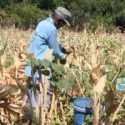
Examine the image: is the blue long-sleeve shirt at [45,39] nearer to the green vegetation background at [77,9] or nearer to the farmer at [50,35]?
the farmer at [50,35]

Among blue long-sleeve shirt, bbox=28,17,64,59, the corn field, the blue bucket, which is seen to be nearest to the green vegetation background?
blue long-sleeve shirt, bbox=28,17,64,59

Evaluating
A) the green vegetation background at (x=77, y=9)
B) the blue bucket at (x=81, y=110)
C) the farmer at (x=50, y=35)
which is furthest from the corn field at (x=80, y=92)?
the green vegetation background at (x=77, y=9)

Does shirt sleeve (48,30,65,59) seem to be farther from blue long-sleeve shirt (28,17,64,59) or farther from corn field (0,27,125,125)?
corn field (0,27,125,125)

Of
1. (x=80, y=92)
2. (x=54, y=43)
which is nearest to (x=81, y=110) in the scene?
(x=80, y=92)

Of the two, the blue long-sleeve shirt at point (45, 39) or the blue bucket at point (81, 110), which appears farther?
the blue long-sleeve shirt at point (45, 39)

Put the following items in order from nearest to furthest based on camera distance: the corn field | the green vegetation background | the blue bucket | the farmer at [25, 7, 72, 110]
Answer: the corn field → the blue bucket → the farmer at [25, 7, 72, 110] → the green vegetation background

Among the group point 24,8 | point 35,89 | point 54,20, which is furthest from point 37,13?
point 35,89

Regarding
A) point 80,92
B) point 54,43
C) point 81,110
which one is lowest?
point 81,110

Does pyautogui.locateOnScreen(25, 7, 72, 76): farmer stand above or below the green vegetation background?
above

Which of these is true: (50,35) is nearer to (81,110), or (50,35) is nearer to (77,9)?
(81,110)

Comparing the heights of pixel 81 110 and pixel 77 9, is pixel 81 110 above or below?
below

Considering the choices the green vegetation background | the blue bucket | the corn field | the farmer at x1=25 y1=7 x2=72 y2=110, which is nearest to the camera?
the corn field

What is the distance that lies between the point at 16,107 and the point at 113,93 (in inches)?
50.5

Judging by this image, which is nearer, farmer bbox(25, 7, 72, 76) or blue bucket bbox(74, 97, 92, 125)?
blue bucket bbox(74, 97, 92, 125)
